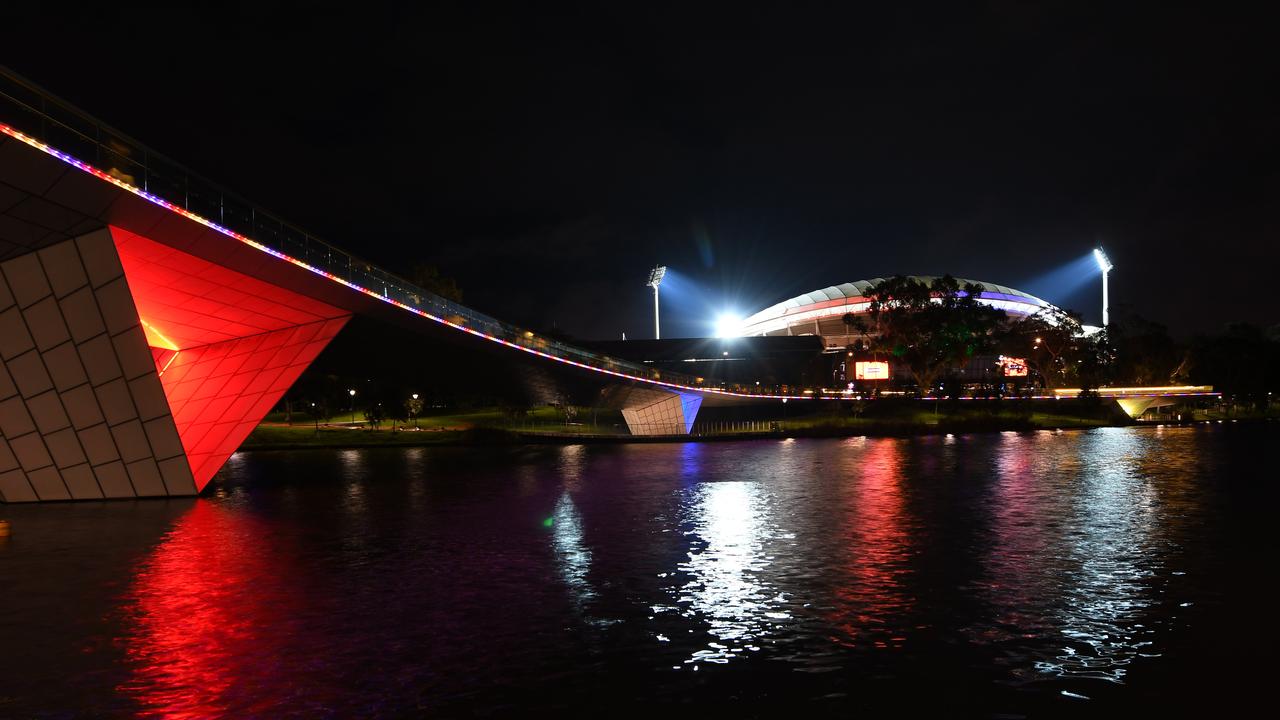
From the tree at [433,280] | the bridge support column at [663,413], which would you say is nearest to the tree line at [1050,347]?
the bridge support column at [663,413]

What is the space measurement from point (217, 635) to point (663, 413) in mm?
60618

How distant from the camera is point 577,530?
24000 millimetres

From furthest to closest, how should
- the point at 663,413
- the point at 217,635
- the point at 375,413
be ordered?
the point at 375,413
the point at 663,413
the point at 217,635

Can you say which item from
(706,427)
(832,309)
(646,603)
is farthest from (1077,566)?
(832,309)

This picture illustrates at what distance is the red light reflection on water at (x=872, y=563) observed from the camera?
1356cm

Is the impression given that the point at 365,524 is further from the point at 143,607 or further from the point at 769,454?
the point at 769,454

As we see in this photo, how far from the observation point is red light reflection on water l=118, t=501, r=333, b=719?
10.8 meters

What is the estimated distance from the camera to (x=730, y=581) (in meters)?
17.0

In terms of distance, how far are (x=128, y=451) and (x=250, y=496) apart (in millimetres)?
6063

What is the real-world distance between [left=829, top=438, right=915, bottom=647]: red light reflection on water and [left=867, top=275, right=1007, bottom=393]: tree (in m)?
50.5

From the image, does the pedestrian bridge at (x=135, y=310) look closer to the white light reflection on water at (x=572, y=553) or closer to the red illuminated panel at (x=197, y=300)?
the red illuminated panel at (x=197, y=300)

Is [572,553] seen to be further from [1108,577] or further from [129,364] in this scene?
[129,364]

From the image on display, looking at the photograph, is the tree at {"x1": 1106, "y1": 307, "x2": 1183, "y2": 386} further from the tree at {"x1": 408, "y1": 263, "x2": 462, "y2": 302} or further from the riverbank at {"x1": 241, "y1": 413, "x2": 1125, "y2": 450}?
the tree at {"x1": 408, "y1": 263, "x2": 462, "y2": 302}

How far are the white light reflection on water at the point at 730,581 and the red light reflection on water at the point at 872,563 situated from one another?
3.62ft
